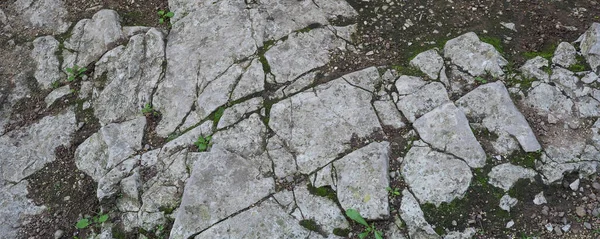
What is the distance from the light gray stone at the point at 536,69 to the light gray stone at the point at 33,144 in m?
4.38

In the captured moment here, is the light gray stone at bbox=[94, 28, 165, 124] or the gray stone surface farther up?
the light gray stone at bbox=[94, 28, 165, 124]

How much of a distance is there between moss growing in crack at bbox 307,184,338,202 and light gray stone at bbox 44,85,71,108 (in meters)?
2.93

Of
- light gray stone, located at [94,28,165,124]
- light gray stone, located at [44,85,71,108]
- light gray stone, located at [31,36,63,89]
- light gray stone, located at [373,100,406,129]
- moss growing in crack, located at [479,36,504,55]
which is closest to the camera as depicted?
light gray stone, located at [373,100,406,129]

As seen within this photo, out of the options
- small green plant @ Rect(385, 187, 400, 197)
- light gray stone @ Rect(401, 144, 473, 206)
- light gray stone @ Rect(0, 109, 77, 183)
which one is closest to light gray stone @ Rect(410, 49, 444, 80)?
light gray stone @ Rect(401, 144, 473, 206)

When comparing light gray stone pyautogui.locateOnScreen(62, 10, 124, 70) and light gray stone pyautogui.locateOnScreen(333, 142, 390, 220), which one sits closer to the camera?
light gray stone pyautogui.locateOnScreen(333, 142, 390, 220)

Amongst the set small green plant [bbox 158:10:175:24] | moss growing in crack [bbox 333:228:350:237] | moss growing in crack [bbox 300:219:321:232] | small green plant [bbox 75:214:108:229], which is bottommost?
small green plant [bbox 75:214:108:229]

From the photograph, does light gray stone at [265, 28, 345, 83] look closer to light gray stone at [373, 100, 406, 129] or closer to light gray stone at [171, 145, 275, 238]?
light gray stone at [373, 100, 406, 129]

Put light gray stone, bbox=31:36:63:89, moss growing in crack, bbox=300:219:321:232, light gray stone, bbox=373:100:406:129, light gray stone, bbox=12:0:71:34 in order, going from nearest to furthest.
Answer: moss growing in crack, bbox=300:219:321:232 < light gray stone, bbox=373:100:406:129 < light gray stone, bbox=31:36:63:89 < light gray stone, bbox=12:0:71:34

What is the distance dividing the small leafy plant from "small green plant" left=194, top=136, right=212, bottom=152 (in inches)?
70.9

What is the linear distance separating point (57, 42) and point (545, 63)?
5.15 m

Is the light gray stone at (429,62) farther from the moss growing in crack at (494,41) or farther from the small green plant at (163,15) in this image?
the small green plant at (163,15)

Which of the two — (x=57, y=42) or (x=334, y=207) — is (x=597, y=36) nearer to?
(x=334, y=207)

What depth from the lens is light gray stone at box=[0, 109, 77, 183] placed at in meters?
4.29

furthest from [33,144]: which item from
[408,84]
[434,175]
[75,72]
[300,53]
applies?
[434,175]
